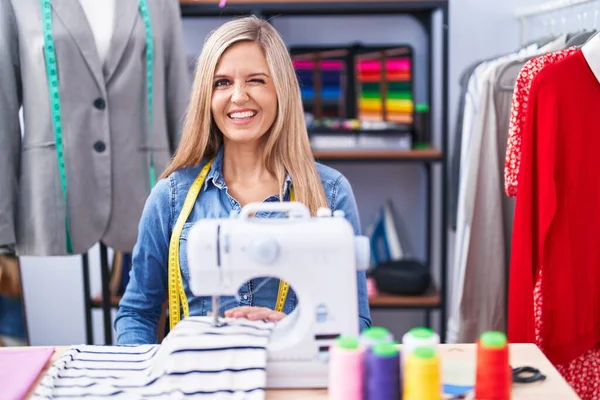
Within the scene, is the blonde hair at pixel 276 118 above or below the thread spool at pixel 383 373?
above

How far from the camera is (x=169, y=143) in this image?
2.43 meters

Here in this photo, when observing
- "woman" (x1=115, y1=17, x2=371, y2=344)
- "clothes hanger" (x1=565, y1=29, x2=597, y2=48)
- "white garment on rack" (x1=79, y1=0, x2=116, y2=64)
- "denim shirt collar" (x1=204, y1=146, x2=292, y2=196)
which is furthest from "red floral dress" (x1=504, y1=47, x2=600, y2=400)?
"white garment on rack" (x1=79, y1=0, x2=116, y2=64)

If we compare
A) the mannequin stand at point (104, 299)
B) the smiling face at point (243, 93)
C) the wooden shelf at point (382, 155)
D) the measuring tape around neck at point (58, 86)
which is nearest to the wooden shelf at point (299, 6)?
the measuring tape around neck at point (58, 86)

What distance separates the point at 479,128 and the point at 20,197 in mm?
1478

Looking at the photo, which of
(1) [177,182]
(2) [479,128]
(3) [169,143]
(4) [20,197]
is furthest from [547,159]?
(4) [20,197]

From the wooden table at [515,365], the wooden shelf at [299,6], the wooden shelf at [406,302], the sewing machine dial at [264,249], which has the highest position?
the wooden shelf at [299,6]

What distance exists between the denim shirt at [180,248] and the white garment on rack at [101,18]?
30.3 inches

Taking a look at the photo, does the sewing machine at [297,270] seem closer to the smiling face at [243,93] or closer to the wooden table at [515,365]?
the wooden table at [515,365]

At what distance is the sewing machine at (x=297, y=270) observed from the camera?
117cm

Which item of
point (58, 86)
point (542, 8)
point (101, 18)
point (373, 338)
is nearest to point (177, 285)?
point (373, 338)

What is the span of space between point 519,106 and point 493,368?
102cm

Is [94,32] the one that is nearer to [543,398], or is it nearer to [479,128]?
[479,128]

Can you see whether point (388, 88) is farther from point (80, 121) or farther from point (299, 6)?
point (80, 121)

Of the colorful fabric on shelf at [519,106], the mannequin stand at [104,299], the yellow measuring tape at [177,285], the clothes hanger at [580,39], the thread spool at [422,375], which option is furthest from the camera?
the mannequin stand at [104,299]
